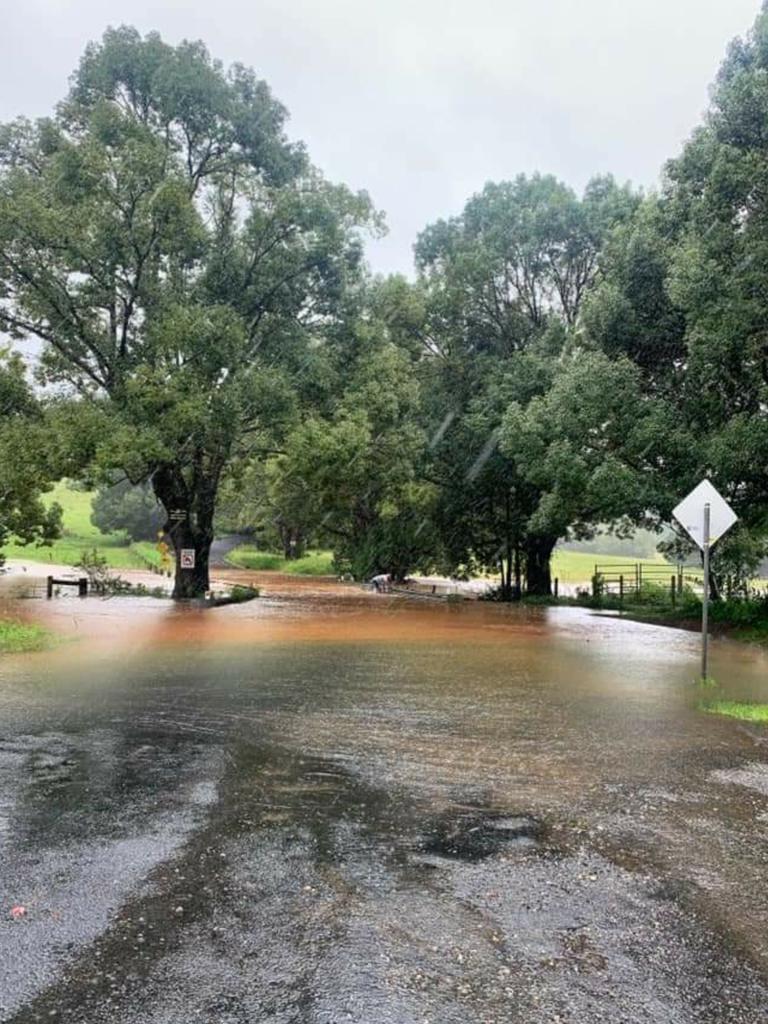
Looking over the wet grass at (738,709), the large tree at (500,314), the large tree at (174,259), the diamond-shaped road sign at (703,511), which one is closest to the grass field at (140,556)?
the large tree at (500,314)

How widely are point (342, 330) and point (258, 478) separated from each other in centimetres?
2905

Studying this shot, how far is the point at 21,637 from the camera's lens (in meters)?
14.9

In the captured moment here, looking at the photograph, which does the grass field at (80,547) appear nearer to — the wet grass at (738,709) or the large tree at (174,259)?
the large tree at (174,259)

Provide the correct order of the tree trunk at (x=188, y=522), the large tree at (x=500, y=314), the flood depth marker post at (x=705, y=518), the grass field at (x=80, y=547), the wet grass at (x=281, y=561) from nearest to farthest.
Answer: the flood depth marker post at (x=705, y=518), the tree trunk at (x=188, y=522), the large tree at (x=500, y=314), the wet grass at (x=281, y=561), the grass field at (x=80, y=547)

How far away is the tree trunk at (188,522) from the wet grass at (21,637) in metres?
9.15

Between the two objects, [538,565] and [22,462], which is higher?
[22,462]

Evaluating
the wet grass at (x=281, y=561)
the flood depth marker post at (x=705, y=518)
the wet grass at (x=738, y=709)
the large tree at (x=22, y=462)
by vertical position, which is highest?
the large tree at (x=22, y=462)

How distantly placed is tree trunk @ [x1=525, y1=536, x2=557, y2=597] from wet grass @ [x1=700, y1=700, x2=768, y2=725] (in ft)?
73.8

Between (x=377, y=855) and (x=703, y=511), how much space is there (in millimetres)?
8136

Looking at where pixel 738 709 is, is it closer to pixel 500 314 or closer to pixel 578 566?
pixel 500 314

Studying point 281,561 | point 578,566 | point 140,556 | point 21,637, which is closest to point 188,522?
point 21,637

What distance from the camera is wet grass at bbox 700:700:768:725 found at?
869cm

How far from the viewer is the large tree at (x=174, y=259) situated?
21.8 metres

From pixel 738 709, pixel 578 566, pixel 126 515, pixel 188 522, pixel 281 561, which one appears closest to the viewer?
pixel 738 709
